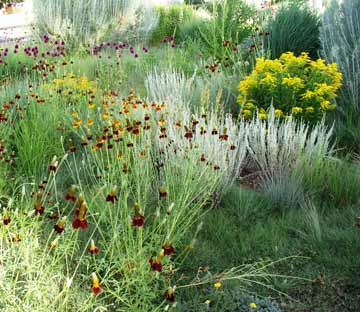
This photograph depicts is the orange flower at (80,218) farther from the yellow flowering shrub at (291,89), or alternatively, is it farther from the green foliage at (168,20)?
the green foliage at (168,20)

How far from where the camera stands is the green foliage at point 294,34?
6.32 m

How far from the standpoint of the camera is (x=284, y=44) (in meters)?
6.35

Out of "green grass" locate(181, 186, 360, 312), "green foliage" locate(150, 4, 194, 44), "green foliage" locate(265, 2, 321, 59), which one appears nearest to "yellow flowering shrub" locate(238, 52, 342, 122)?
"green grass" locate(181, 186, 360, 312)

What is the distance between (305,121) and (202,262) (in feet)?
7.33

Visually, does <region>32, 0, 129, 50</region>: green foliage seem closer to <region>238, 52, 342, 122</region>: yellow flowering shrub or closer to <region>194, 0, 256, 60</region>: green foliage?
<region>194, 0, 256, 60</region>: green foliage

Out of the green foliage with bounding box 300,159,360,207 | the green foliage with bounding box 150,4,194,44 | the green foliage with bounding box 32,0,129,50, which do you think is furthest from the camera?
the green foliage with bounding box 150,4,194,44

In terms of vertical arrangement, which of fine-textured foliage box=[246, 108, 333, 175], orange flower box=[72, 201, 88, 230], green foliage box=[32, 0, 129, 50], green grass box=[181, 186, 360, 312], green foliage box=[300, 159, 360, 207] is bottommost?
green grass box=[181, 186, 360, 312]

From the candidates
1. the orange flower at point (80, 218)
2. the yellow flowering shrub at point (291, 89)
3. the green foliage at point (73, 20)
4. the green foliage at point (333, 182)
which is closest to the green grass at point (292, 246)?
the green foliage at point (333, 182)

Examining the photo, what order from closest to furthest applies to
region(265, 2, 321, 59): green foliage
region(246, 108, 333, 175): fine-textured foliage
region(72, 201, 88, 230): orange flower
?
region(72, 201, 88, 230): orange flower → region(246, 108, 333, 175): fine-textured foliage → region(265, 2, 321, 59): green foliage

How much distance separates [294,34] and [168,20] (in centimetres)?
595

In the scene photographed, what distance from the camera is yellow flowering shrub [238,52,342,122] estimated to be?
4512mm

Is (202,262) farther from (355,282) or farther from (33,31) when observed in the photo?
(33,31)

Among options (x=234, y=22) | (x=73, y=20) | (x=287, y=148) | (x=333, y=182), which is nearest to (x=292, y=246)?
(x=333, y=182)

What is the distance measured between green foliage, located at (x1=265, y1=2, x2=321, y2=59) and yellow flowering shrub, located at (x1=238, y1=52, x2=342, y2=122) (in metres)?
1.56
